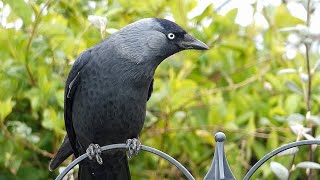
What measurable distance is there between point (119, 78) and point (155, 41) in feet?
0.56

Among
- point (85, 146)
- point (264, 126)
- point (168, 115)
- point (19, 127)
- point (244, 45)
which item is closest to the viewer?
point (85, 146)

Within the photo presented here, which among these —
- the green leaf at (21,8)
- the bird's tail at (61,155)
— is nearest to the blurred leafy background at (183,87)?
the green leaf at (21,8)

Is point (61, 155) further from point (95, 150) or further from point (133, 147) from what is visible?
point (133, 147)

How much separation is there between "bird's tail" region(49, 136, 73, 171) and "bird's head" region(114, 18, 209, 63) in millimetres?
→ 443

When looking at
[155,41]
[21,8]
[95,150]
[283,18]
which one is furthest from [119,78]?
[283,18]

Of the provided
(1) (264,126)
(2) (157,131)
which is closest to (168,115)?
(2) (157,131)

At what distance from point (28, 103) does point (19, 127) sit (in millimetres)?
316

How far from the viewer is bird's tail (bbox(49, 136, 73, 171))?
2.68m

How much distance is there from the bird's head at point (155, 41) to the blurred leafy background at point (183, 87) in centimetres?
27

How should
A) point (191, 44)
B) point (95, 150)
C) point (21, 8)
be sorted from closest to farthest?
point (191, 44) < point (95, 150) < point (21, 8)

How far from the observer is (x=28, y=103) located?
337cm

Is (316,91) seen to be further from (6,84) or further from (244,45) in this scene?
(6,84)

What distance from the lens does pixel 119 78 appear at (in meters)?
2.54

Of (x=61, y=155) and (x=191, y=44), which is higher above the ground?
(x=191, y=44)
